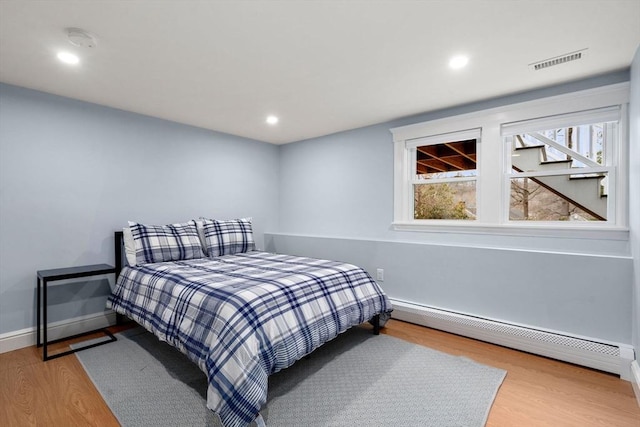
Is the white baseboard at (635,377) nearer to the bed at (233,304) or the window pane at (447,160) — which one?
the bed at (233,304)

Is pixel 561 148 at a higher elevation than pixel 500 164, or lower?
higher

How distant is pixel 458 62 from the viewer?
226 cm

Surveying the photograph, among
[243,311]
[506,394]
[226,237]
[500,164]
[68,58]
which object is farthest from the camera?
[226,237]

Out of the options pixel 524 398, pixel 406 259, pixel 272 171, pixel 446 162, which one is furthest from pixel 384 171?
pixel 524 398

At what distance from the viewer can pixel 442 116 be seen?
329 centimetres

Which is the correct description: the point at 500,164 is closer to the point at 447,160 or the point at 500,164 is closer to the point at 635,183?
the point at 447,160

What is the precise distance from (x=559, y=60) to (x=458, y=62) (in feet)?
2.33

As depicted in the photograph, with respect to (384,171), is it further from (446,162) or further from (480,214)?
(480,214)

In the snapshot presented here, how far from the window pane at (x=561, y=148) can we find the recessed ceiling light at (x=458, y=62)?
43.2 inches

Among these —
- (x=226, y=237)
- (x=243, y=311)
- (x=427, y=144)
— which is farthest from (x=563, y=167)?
(x=226, y=237)

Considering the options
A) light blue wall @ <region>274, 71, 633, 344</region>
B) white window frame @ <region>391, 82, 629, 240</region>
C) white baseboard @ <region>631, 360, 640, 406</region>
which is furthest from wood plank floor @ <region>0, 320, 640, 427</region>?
white window frame @ <region>391, 82, 629, 240</region>

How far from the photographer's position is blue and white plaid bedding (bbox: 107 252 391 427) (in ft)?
5.40

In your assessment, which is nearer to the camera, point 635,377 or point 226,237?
point 635,377

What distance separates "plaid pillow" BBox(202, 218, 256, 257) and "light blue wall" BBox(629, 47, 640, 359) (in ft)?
11.5
